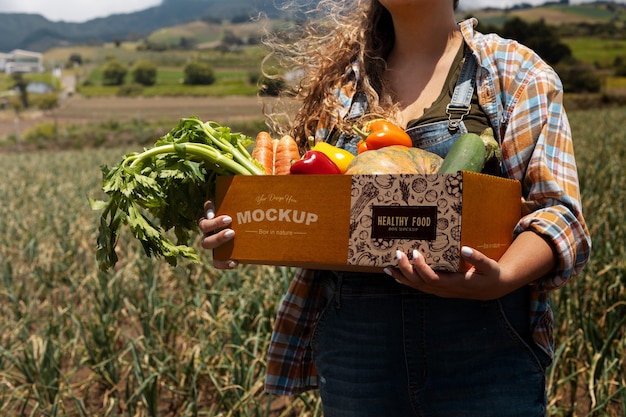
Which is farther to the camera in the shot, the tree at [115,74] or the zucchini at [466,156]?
the tree at [115,74]

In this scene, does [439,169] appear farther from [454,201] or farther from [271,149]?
[271,149]

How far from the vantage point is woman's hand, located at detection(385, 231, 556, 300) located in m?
1.27

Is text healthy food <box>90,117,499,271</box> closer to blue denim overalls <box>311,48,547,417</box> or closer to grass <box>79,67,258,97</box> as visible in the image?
blue denim overalls <box>311,48,547,417</box>

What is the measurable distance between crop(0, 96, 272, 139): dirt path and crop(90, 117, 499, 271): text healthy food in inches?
1830

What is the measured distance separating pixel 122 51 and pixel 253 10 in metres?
151

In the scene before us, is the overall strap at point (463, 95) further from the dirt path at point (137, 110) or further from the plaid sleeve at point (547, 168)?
the dirt path at point (137, 110)

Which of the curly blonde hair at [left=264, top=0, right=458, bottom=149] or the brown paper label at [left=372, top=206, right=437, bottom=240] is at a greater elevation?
the curly blonde hair at [left=264, top=0, right=458, bottom=149]

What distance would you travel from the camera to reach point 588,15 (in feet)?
266

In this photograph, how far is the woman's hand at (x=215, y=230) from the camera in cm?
147

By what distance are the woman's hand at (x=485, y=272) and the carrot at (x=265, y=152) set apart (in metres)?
0.44

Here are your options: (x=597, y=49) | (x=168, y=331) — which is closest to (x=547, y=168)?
(x=168, y=331)

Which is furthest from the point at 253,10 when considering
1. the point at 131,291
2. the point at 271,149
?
the point at 131,291

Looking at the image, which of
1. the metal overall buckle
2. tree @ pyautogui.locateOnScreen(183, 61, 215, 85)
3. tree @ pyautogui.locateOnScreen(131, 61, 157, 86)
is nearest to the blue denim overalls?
the metal overall buckle

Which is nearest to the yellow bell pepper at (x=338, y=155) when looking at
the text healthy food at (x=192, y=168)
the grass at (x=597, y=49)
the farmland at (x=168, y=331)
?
the text healthy food at (x=192, y=168)
